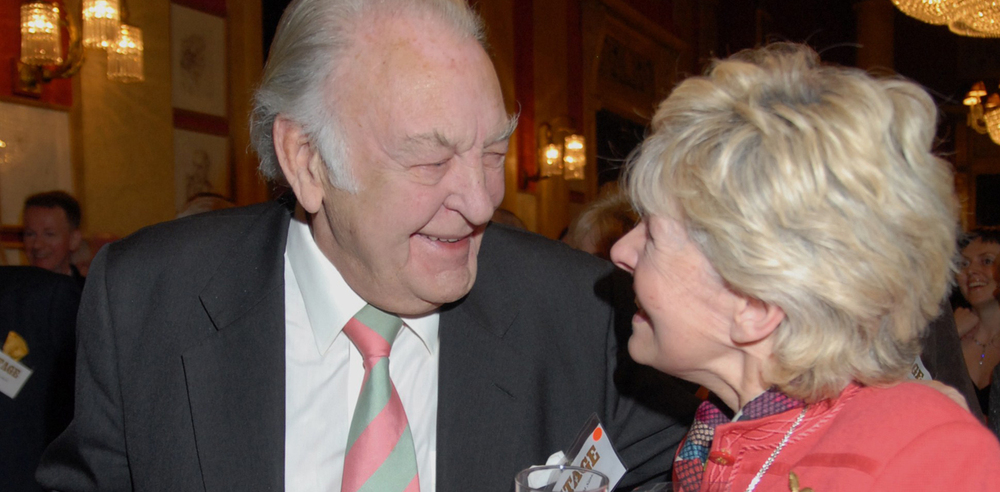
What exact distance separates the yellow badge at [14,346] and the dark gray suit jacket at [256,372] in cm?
178

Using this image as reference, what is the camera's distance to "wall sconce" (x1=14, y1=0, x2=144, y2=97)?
156 inches

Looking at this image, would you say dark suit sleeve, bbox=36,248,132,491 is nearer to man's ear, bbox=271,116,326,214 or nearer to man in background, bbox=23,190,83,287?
man's ear, bbox=271,116,326,214

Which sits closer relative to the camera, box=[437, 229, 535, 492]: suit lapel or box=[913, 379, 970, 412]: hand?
box=[913, 379, 970, 412]: hand

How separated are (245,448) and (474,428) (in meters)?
0.44

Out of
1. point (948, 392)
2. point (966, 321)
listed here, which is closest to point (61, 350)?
point (948, 392)

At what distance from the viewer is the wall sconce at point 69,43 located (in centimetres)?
396

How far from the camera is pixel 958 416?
1.01 meters

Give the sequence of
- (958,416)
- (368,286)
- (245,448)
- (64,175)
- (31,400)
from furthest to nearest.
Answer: (64,175), (31,400), (368,286), (245,448), (958,416)

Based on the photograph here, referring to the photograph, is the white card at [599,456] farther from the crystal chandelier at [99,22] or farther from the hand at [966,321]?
the crystal chandelier at [99,22]

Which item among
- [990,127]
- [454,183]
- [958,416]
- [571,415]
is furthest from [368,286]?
[990,127]

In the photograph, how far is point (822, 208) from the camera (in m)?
1.01

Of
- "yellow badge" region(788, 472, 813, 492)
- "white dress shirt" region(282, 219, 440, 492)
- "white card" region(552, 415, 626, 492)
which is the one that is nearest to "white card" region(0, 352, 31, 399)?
"white dress shirt" region(282, 219, 440, 492)

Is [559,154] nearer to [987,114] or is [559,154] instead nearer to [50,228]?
[50,228]

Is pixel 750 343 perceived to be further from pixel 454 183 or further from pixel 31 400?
pixel 31 400
